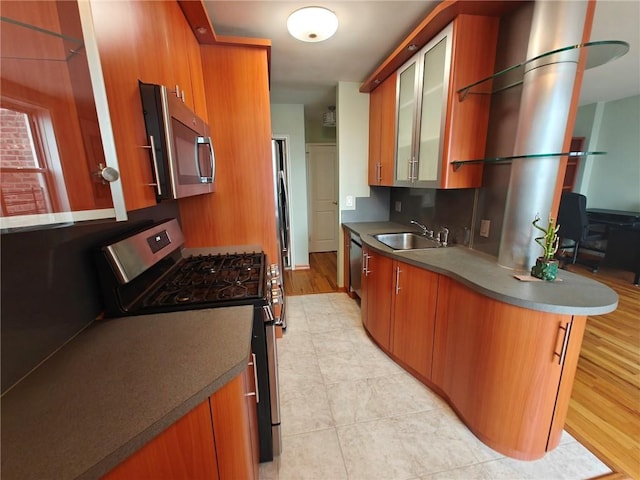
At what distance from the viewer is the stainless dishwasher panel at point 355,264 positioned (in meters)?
2.93

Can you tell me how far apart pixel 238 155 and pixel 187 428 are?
1874 millimetres

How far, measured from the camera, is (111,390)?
0.72 m

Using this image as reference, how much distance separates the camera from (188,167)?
49.2 inches

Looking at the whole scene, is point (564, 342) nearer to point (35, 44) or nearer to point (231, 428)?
point (231, 428)

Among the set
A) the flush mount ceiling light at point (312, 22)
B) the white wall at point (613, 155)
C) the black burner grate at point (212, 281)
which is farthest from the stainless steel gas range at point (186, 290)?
the white wall at point (613, 155)

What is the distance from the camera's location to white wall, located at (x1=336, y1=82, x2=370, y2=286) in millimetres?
3123

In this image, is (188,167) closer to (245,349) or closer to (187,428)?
(245,349)

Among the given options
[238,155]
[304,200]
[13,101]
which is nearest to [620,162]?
[304,200]

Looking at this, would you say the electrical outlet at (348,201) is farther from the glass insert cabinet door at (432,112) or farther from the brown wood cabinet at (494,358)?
the brown wood cabinet at (494,358)

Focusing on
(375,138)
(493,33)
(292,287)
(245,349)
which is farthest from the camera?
(292,287)

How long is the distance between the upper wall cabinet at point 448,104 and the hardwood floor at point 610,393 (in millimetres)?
1598

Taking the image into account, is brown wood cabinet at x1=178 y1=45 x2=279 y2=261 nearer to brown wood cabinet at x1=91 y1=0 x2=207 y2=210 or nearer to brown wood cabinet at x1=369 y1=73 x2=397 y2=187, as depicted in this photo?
brown wood cabinet at x1=91 y1=0 x2=207 y2=210

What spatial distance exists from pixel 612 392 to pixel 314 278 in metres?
A: 3.11

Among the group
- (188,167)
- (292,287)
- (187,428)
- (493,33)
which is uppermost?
(493,33)
